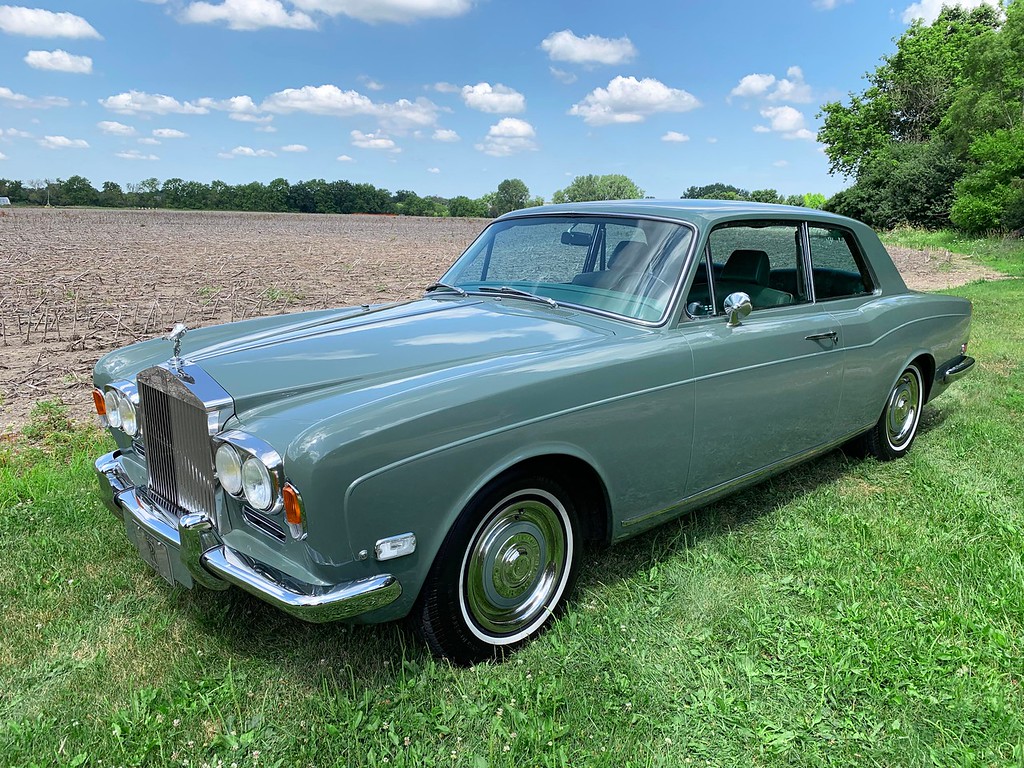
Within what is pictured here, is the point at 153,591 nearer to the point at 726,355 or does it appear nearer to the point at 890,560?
the point at 726,355

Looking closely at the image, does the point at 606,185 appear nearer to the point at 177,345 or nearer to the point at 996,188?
the point at 996,188

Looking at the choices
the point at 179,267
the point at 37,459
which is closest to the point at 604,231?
the point at 37,459

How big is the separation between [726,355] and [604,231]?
845 millimetres

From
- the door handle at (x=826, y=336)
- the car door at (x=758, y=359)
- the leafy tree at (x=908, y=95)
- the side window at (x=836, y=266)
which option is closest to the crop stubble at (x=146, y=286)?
the car door at (x=758, y=359)

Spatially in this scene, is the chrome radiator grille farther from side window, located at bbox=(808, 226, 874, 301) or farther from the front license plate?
side window, located at bbox=(808, 226, 874, 301)

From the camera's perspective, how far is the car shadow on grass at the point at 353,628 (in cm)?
253

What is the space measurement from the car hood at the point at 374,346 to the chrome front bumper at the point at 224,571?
17.8 inches

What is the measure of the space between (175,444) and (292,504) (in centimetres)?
75

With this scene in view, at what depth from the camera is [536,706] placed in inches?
92.0

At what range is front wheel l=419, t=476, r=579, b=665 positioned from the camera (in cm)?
→ 239

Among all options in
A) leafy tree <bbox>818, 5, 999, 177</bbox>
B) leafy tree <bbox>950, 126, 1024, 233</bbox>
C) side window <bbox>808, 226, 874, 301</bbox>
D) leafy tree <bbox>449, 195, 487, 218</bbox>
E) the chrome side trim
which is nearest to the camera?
side window <bbox>808, 226, 874, 301</bbox>

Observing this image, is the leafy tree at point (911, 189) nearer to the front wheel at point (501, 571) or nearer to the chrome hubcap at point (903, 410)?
the chrome hubcap at point (903, 410)

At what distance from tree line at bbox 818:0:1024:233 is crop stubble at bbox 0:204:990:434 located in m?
5.03

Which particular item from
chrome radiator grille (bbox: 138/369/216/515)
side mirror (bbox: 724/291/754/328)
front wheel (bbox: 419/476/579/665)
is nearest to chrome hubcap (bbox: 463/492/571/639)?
front wheel (bbox: 419/476/579/665)
